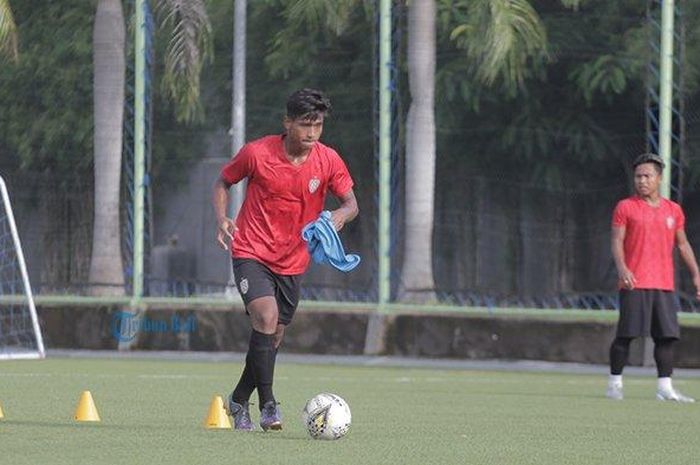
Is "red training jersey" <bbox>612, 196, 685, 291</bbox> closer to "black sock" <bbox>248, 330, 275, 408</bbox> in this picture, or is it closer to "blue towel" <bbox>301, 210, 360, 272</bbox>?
"blue towel" <bbox>301, 210, 360, 272</bbox>

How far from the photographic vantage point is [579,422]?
42.4 ft

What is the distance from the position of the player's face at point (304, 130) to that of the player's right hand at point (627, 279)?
5.11 metres

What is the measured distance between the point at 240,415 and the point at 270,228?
3.44 ft

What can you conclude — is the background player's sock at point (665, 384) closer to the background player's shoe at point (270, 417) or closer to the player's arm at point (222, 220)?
the background player's shoe at point (270, 417)

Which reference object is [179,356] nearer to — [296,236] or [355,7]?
[355,7]

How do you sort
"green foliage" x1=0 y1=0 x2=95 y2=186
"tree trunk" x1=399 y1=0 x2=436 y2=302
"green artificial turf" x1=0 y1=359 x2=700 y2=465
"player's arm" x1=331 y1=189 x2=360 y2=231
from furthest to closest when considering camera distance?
"green foliage" x1=0 y1=0 x2=95 y2=186 → "tree trunk" x1=399 y1=0 x2=436 y2=302 → "player's arm" x1=331 y1=189 x2=360 y2=231 → "green artificial turf" x1=0 y1=359 x2=700 y2=465

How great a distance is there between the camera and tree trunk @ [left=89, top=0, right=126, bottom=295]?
22609 mm

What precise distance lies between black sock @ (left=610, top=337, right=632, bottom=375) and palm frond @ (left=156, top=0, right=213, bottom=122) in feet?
25.9

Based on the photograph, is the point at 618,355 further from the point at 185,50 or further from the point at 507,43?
the point at 185,50

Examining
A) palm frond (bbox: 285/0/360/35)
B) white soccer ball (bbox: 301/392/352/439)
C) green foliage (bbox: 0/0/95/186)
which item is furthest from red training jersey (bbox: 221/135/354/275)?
green foliage (bbox: 0/0/95/186)

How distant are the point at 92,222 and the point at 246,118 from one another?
2097 millimetres

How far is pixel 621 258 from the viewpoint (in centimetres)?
1577

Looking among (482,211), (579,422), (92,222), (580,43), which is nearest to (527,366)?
(482,211)

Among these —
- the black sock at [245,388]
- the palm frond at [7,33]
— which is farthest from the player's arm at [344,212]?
the palm frond at [7,33]
